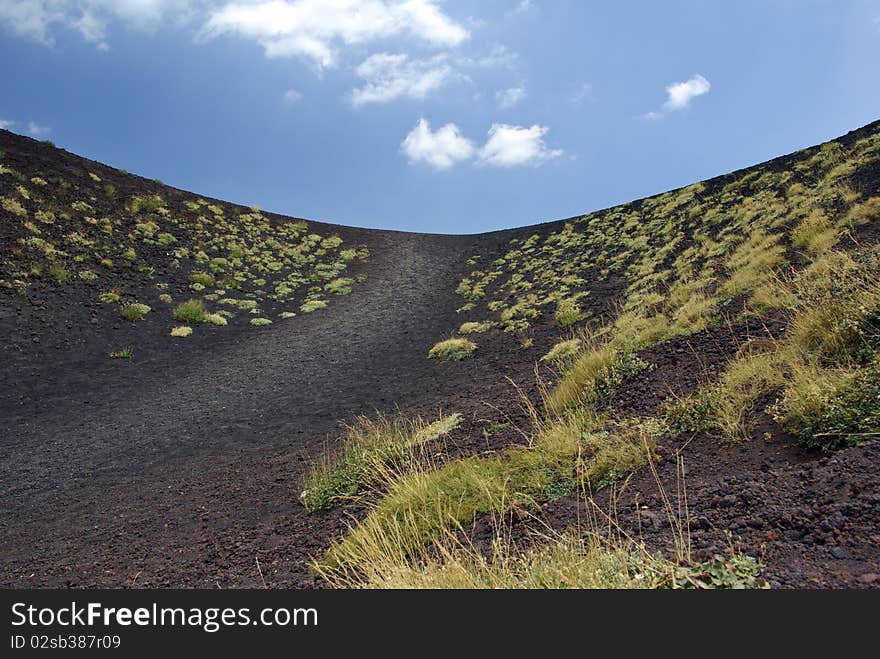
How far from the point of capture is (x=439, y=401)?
10422mm

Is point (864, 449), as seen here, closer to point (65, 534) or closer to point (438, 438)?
point (438, 438)

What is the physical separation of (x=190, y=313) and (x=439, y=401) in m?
12.3

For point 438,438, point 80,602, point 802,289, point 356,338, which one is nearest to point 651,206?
point 356,338

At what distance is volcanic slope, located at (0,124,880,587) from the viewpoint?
Result: 359cm

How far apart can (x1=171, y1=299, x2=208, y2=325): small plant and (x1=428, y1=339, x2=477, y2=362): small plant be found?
9.11 m

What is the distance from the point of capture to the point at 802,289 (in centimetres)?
713

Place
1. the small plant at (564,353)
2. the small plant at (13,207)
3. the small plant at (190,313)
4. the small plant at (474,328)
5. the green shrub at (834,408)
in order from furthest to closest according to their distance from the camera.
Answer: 1. the small plant at (13,207)
2. the small plant at (190,313)
3. the small plant at (474,328)
4. the small plant at (564,353)
5. the green shrub at (834,408)

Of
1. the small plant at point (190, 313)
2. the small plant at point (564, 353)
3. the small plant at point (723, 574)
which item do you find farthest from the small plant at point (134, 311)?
the small plant at point (723, 574)

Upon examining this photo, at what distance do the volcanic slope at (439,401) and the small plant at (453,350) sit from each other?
184mm

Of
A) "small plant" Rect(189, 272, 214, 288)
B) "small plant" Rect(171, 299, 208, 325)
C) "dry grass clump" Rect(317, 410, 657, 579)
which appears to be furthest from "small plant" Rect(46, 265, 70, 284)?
"dry grass clump" Rect(317, 410, 657, 579)

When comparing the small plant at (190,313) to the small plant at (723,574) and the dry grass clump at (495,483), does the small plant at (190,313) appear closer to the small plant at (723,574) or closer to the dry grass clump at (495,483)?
the dry grass clump at (495,483)

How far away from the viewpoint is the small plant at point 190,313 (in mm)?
18266

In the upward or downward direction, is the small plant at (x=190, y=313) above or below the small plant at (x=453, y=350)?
above

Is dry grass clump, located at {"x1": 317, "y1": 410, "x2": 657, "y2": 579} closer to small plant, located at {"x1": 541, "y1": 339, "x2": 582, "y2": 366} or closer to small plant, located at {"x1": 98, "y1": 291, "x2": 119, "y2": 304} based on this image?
small plant, located at {"x1": 541, "y1": 339, "x2": 582, "y2": 366}
